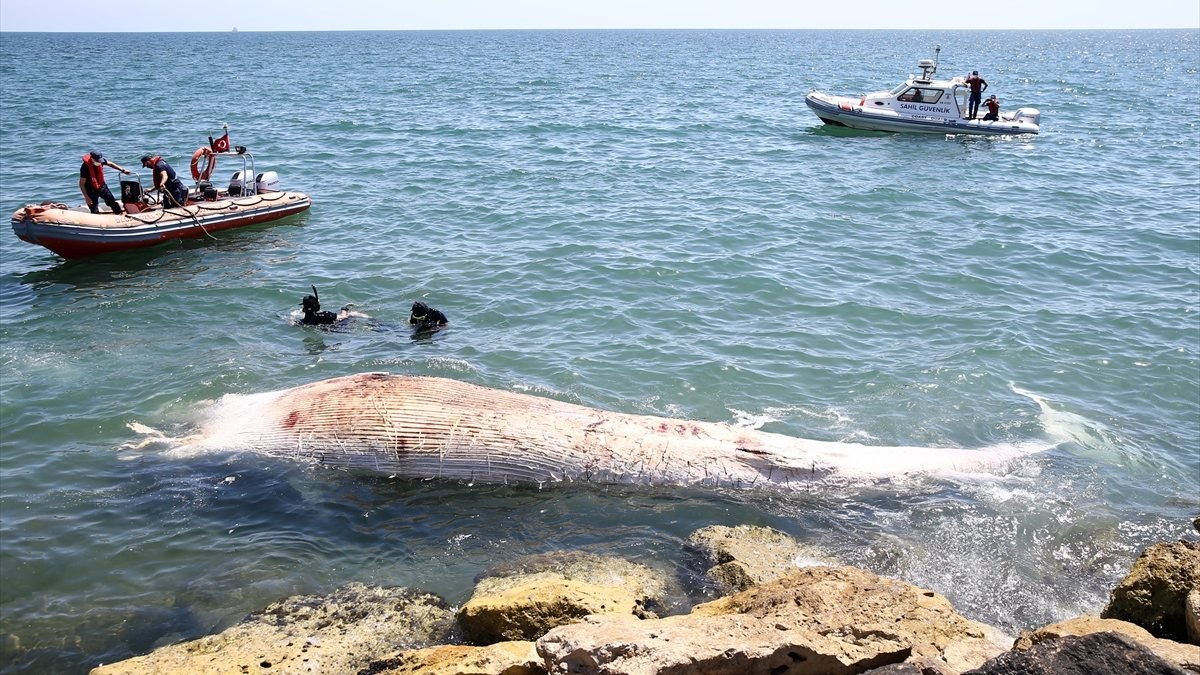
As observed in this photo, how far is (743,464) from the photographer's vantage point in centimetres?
858

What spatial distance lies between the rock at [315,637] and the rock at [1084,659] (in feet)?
12.8

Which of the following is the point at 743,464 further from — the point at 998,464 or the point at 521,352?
the point at 521,352

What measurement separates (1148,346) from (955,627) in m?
9.56

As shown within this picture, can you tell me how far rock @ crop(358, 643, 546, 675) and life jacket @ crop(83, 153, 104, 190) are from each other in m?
14.6

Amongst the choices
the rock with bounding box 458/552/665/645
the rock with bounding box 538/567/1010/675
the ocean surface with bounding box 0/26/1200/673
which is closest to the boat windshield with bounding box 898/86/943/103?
the ocean surface with bounding box 0/26/1200/673

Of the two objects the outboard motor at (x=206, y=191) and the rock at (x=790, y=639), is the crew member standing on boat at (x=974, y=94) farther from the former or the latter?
the rock at (x=790, y=639)

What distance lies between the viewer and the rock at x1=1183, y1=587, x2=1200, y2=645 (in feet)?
15.7

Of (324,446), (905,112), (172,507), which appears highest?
(905,112)

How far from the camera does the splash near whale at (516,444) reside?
332 inches

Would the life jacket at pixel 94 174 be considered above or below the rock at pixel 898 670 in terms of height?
above

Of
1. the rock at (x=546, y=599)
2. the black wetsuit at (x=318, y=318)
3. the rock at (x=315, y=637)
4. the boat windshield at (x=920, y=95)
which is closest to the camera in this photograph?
the rock at (x=315, y=637)

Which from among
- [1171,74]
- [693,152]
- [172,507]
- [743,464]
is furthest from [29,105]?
[1171,74]

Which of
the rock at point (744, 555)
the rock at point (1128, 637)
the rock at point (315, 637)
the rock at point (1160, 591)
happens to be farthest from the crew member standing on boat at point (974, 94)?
the rock at point (315, 637)

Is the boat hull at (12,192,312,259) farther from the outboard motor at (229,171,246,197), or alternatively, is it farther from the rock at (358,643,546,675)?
the rock at (358,643,546,675)
